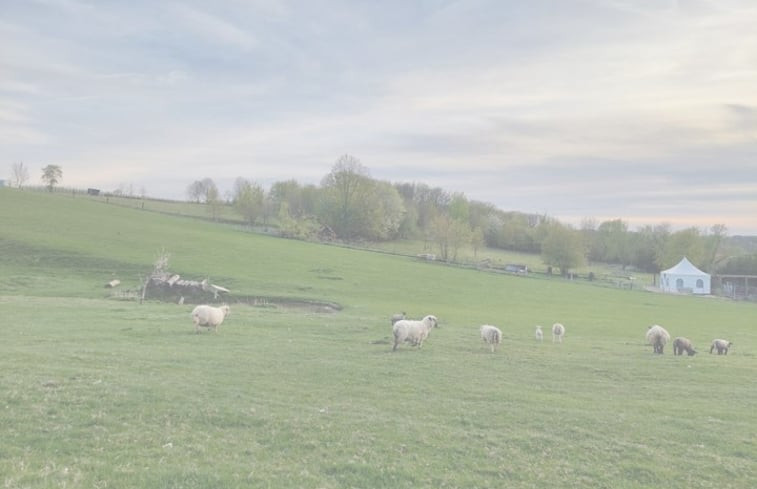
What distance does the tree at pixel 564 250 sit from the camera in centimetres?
10619

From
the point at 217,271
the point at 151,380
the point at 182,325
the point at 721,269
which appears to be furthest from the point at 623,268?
the point at 151,380

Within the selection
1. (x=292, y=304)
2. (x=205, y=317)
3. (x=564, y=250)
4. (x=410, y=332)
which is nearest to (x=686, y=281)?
(x=564, y=250)

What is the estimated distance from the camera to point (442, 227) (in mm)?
102562

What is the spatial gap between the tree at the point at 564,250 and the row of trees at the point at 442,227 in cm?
18

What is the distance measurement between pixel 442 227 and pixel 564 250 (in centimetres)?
2467

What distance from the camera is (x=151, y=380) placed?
14.1 metres

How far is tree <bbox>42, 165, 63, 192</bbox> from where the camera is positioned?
131250 mm

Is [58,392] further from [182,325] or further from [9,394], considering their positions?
[182,325]

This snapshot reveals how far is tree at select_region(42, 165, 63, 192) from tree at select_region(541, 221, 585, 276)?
114 m

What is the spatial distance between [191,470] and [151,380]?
6.14 metres

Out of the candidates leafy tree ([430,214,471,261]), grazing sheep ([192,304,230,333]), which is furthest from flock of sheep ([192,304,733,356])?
leafy tree ([430,214,471,261])

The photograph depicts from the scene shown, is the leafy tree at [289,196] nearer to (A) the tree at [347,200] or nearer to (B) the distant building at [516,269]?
(A) the tree at [347,200]

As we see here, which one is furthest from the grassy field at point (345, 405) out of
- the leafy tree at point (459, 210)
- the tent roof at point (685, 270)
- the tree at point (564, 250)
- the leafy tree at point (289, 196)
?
the leafy tree at point (459, 210)

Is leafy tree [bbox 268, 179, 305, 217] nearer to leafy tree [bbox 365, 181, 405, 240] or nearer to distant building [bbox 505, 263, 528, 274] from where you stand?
leafy tree [bbox 365, 181, 405, 240]
